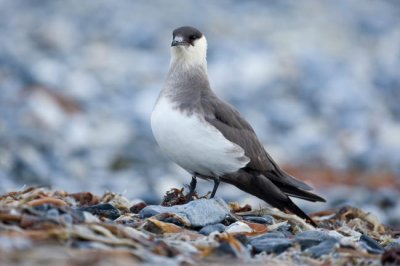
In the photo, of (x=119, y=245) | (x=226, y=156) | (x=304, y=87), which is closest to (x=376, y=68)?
(x=304, y=87)

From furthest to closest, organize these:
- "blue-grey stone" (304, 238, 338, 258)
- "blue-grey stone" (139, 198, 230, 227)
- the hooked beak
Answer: the hooked beak, "blue-grey stone" (139, 198, 230, 227), "blue-grey stone" (304, 238, 338, 258)

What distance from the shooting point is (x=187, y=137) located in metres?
6.49

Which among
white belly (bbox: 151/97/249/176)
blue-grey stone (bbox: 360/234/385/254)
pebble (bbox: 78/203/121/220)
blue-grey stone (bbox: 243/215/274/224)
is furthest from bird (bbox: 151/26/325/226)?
blue-grey stone (bbox: 360/234/385/254)

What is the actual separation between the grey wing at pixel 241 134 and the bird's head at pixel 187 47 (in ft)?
1.46

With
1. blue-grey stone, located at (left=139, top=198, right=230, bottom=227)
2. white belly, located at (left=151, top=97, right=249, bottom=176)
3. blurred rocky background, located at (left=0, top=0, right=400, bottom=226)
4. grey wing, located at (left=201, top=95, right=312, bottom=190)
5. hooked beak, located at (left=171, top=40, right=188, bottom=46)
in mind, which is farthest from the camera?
blurred rocky background, located at (left=0, top=0, right=400, bottom=226)

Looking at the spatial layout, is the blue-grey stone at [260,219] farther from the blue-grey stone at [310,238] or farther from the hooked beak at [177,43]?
the hooked beak at [177,43]

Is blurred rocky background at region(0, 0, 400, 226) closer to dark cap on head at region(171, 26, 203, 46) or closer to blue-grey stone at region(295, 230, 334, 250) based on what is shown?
dark cap on head at region(171, 26, 203, 46)

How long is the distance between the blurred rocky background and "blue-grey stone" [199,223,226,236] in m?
3.69

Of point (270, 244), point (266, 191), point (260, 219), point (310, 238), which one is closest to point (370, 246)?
point (310, 238)

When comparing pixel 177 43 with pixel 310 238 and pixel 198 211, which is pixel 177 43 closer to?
pixel 198 211

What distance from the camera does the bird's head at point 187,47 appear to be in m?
7.41

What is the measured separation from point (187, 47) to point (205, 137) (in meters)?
1.11

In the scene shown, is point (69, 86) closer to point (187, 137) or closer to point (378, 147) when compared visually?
point (378, 147)

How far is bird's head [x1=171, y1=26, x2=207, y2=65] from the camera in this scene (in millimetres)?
7406
